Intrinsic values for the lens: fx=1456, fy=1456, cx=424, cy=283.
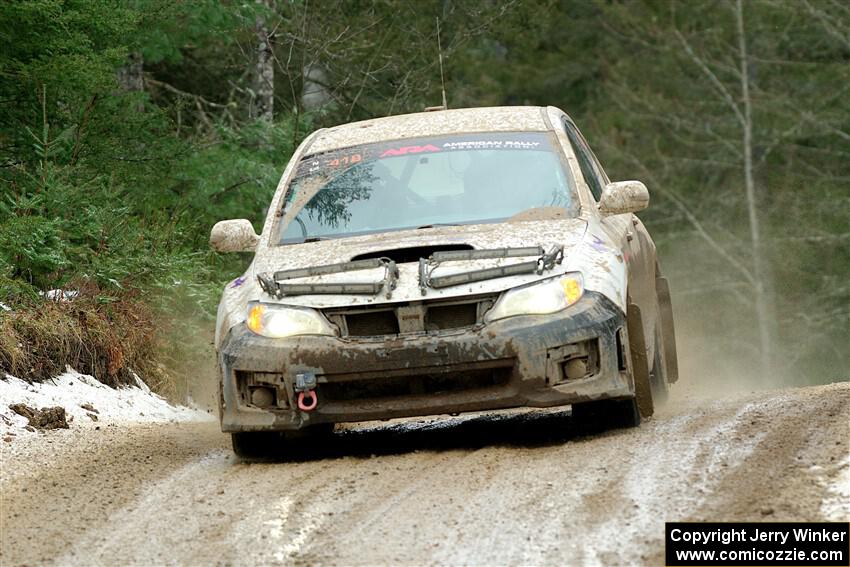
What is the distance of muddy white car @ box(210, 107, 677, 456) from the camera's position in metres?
7.06

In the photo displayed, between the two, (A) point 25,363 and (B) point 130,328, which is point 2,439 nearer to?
(A) point 25,363

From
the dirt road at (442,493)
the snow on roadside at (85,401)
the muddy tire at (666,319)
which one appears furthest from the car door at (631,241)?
the snow on roadside at (85,401)

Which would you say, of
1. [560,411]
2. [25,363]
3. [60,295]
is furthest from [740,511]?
[60,295]

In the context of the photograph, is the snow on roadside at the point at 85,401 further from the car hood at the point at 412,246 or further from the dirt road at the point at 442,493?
the car hood at the point at 412,246

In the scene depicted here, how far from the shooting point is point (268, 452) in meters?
7.73

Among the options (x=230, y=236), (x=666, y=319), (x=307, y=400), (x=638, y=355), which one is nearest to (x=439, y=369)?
(x=307, y=400)

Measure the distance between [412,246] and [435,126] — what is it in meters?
1.72

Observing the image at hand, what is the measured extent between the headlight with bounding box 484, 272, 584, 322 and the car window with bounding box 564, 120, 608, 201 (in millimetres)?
1529

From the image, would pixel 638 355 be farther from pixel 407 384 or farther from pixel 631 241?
pixel 631 241

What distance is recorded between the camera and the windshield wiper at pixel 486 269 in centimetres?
712

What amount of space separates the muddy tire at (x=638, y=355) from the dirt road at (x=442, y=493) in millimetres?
207

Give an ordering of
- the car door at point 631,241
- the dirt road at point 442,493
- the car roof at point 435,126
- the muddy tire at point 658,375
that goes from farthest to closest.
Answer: the muddy tire at point 658,375 < the car roof at point 435,126 < the car door at point 631,241 < the dirt road at point 442,493

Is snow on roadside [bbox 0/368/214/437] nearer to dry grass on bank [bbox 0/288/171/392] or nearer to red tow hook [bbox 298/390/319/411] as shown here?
dry grass on bank [bbox 0/288/171/392]

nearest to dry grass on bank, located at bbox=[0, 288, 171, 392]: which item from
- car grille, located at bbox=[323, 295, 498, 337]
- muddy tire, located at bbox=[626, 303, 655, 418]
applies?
car grille, located at bbox=[323, 295, 498, 337]
